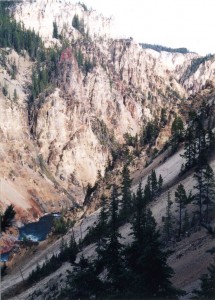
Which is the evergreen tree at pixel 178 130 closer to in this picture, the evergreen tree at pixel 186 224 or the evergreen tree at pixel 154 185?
the evergreen tree at pixel 154 185

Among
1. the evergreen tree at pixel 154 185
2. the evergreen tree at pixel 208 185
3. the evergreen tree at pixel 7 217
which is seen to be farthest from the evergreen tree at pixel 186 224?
the evergreen tree at pixel 7 217

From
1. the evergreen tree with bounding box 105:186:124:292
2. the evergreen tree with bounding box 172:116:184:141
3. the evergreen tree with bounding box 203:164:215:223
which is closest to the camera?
the evergreen tree with bounding box 105:186:124:292

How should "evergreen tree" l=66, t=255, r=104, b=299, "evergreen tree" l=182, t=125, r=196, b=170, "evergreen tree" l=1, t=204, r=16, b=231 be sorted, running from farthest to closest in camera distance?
"evergreen tree" l=182, t=125, r=196, b=170 → "evergreen tree" l=66, t=255, r=104, b=299 → "evergreen tree" l=1, t=204, r=16, b=231

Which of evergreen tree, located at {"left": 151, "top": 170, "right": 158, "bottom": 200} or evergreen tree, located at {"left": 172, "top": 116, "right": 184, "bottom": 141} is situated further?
evergreen tree, located at {"left": 172, "top": 116, "right": 184, "bottom": 141}

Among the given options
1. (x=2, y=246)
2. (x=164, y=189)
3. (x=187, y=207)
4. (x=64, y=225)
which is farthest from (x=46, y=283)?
(x=2, y=246)

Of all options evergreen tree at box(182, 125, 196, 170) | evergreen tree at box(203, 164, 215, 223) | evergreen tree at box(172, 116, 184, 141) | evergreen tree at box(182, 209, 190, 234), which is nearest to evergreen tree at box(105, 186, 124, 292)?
evergreen tree at box(182, 209, 190, 234)

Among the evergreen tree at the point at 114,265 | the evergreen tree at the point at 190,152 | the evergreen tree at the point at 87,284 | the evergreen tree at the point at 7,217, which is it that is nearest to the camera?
the evergreen tree at the point at 7,217

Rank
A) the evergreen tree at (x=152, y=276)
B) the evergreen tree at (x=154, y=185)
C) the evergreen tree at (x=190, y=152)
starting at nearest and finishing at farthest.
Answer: the evergreen tree at (x=152, y=276), the evergreen tree at (x=190, y=152), the evergreen tree at (x=154, y=185)

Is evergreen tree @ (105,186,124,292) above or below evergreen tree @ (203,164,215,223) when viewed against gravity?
above

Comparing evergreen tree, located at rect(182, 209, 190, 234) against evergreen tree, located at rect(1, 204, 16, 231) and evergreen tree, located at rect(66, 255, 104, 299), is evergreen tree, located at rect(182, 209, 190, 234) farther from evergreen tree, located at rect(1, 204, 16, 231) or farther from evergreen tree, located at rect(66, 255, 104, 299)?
evergreen tree, located at rect(1, 204, 16, 231)

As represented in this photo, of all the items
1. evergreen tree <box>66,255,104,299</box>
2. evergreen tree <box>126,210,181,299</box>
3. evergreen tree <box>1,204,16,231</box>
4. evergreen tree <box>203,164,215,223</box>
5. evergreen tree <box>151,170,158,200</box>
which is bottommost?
evergreen tree <box>151,170,158,200</box>

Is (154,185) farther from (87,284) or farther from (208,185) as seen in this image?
(87,284)
